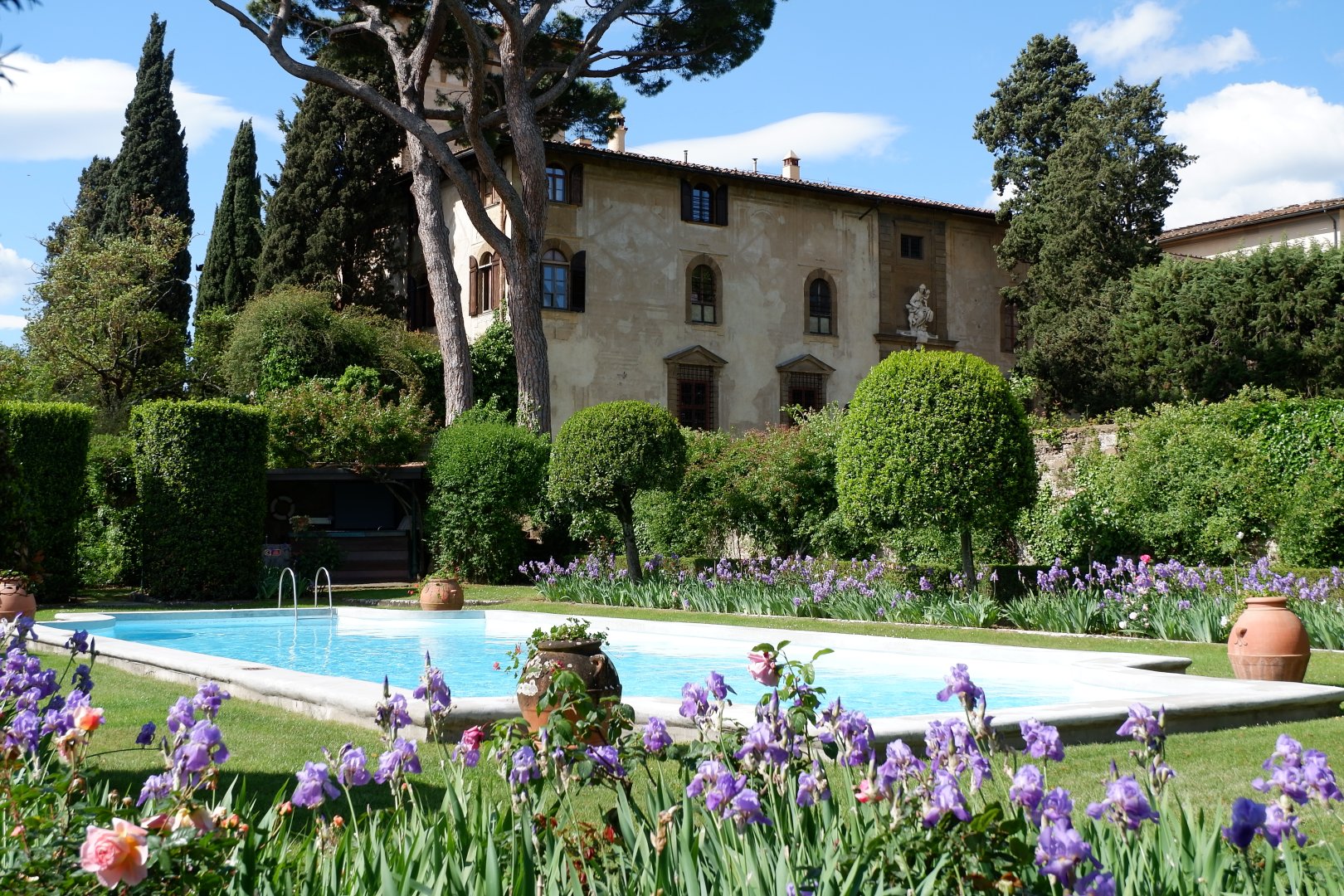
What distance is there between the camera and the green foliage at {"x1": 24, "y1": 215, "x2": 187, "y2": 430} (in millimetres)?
25828

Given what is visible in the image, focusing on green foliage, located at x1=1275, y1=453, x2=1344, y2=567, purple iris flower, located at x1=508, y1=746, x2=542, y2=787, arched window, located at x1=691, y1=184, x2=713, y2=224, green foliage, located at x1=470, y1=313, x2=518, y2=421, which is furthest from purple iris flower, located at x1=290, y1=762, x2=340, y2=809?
arched window, located at x1=691, y1=184, x2=713, y2=224

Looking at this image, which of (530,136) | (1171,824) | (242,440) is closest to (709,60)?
(530,136)

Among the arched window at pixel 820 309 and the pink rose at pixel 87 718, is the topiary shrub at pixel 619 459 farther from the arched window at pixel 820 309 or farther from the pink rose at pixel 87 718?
the pink rose at pixel 87 718

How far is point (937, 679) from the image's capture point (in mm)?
10078

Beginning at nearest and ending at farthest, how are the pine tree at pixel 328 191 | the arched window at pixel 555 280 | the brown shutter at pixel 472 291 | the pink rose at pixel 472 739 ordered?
the pink rose at pixel 472 739
the arched window at pixel 555 280
the brown shutter at pixel 472 291
the pine tree at pixel 328 191

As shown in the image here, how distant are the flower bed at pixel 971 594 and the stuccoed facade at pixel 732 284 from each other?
34.8ft

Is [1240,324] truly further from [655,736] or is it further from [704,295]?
[655,736]

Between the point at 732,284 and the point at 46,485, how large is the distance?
1812cm

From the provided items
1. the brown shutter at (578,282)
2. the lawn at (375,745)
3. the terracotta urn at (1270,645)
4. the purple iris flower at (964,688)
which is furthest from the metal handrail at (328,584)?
the purple iris flower at (964,688)

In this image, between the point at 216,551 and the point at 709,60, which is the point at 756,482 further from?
the point at 709,60

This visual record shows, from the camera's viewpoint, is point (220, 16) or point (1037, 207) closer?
point (220, 16)

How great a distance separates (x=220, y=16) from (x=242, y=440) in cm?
858

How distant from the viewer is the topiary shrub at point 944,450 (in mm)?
13930

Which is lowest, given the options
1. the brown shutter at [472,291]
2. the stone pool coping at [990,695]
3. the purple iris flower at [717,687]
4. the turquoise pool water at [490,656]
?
the turquoise pool water at [490,656]
